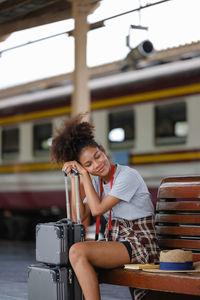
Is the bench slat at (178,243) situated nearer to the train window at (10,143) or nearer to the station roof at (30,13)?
the station roof at (30,13)

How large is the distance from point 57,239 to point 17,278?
3060 millimetres

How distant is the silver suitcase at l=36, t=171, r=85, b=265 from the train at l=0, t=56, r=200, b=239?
5.91 m

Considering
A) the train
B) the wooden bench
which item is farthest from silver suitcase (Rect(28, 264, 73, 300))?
the train

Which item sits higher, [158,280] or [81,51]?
[81,51]

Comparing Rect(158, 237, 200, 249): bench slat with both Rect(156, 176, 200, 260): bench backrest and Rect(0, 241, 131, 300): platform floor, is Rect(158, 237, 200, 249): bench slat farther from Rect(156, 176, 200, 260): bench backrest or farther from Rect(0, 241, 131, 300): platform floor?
Rect(0, 241, 131, 300): platform floor

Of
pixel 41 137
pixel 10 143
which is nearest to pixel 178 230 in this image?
pixel 41 137

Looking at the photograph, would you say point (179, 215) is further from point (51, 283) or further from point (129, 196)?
point (51, 283)

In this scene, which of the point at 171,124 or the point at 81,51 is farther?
the point at 171,124

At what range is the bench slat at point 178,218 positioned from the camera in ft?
12.9

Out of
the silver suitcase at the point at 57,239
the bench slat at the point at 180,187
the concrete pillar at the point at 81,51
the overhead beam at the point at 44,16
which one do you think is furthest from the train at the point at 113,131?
the silver suitcase at the point at 57,239

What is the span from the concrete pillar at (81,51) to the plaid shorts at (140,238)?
19.6 feet

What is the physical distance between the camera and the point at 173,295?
3.86 metres

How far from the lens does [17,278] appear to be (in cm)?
652

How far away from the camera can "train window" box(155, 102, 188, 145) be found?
9844mm
